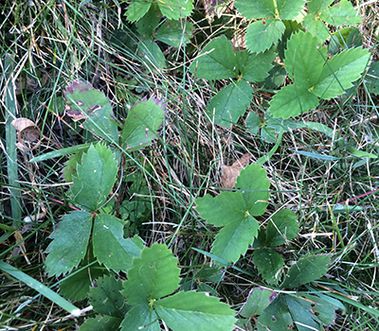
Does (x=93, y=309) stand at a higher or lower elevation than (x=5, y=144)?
lower

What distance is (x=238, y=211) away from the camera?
1.38 m

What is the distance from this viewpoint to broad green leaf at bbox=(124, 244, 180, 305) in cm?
118

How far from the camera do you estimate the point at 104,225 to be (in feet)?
4.32

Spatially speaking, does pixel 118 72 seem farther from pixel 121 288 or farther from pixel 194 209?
pixel 121 288

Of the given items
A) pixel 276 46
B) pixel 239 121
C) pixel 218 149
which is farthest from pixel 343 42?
pixel 218 149

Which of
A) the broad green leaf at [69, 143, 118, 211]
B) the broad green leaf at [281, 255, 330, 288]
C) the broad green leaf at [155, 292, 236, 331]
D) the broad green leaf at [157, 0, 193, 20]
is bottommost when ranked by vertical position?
the broad green leaf at [281, 255, 330, 288]

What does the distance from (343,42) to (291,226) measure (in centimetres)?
63

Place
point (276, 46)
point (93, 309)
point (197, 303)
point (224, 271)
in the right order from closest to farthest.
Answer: point (197, 303), point (93, 309), point (224, 271), point (276, 46)

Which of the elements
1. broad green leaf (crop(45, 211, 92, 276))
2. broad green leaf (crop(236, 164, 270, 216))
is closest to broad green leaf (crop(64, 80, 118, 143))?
broad green leaf (crop(45, 211, 92, 276))

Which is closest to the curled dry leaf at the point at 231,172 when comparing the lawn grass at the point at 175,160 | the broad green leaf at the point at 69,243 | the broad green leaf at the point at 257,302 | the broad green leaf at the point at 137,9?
the lawn grass at the point at 175,160

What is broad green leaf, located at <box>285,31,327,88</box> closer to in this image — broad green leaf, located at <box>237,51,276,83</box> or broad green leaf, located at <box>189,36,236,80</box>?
broad green leaf, located at <box>237,51,276,83</box>

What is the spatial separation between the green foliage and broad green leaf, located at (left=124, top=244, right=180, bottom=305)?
0.21 meters

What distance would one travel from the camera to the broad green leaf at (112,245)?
1274 millimetres

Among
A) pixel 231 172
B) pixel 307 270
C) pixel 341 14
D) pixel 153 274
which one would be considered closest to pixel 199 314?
pixel 153 274
